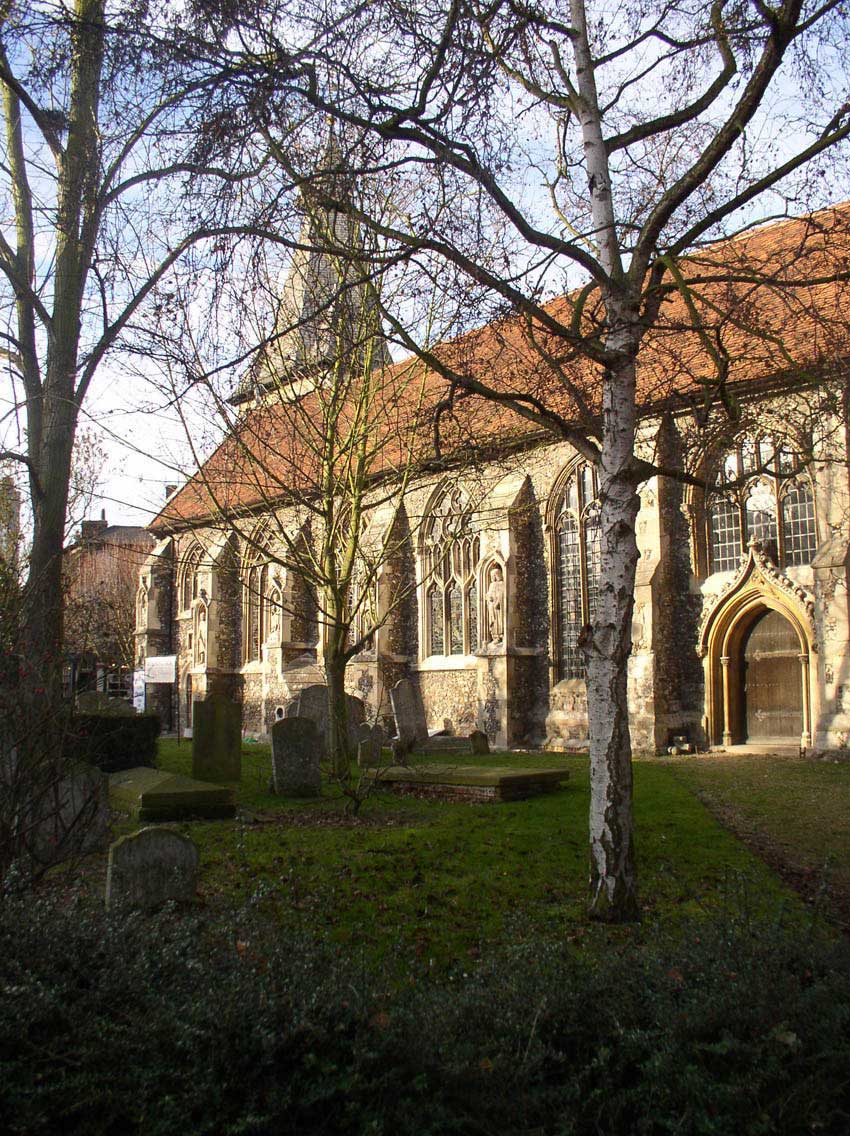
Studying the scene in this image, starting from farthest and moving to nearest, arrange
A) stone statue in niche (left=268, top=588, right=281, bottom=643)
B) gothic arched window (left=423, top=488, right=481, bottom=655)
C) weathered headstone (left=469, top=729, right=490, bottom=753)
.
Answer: stone statue in niche (left=268, top=588, right=281, bottom=643)
gothic arched window (left=423, top=488, right=481, bottom=655)
weathered headstone (left=469, top=729, right=490, bottom=753)

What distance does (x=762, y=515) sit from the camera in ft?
53.2

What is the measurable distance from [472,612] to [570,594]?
3012 millimetres

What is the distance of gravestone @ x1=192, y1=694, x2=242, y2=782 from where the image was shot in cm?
1198

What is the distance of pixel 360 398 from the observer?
1266 centimetres

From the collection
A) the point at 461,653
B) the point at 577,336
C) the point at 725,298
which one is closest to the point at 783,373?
the point at 725,298

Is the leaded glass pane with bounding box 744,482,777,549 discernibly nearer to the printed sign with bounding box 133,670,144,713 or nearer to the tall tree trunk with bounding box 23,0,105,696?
the tall tree trunk with bounding box 23,0,105,696

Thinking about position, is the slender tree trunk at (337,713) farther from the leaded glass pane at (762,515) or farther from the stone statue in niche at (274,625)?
the stone statue in niche at (274,625)

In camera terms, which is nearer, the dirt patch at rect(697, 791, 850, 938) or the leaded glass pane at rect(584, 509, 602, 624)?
the dirt patch at rect(697, 791, 850, 938)

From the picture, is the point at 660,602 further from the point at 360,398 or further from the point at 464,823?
the point at 464,823

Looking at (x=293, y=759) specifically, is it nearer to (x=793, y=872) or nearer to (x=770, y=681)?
(x=793, y=872)

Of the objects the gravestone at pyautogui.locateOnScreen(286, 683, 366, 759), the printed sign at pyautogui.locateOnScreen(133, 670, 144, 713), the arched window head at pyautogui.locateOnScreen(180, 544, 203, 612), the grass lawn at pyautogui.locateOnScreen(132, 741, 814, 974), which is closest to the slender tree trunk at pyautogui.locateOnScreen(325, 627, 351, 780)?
the grass lawn at pyautogui.locateOnScreen(132, 741, 814, 974)

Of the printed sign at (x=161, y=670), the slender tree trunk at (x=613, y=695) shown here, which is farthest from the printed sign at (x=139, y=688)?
the slender tree trunk at (x=613, y=695)

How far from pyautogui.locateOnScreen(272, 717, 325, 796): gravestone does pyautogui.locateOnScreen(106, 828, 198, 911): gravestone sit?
5156mm

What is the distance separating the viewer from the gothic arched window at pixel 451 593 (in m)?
21.3
